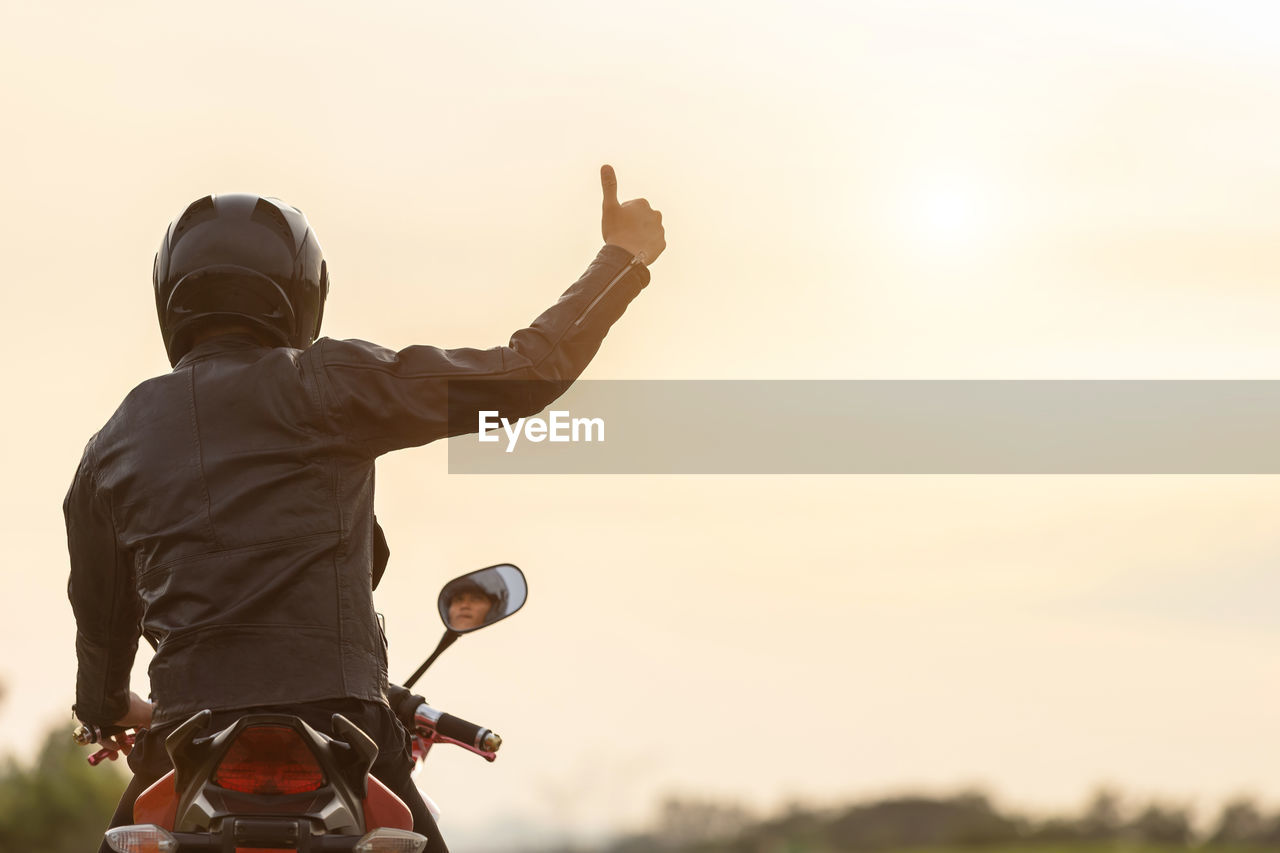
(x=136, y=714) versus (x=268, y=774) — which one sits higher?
(x=136, y=714)

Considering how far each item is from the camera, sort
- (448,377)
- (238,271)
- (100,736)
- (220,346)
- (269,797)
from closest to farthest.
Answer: (269,797)
(448,377)
(220,346)
(238,271)
(100,736)

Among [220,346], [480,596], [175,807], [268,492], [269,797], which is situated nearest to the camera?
[269,797]

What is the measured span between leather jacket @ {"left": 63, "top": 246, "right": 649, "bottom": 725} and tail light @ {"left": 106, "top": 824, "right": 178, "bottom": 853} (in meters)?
0.41

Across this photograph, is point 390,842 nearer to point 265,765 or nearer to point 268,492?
point 265,765

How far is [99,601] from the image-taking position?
5.32 metres

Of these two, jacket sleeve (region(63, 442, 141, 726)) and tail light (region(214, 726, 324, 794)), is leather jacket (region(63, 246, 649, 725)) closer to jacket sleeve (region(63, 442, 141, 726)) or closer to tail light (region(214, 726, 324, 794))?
jacket sleeve (region(63, 442, 141, 726))

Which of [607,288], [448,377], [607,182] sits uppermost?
[607,182]

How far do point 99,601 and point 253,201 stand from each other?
1220 millimetres

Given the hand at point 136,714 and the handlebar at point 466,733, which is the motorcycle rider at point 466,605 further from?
the hand at point 136,714

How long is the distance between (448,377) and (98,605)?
4.09 ft

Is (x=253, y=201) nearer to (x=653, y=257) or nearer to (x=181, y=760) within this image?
(x=653, y=257)

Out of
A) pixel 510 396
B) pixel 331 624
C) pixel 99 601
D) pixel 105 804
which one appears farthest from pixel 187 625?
pixel 105 804

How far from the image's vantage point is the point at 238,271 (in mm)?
5262

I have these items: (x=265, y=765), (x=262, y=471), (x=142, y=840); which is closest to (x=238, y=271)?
(x=262, y=471)
